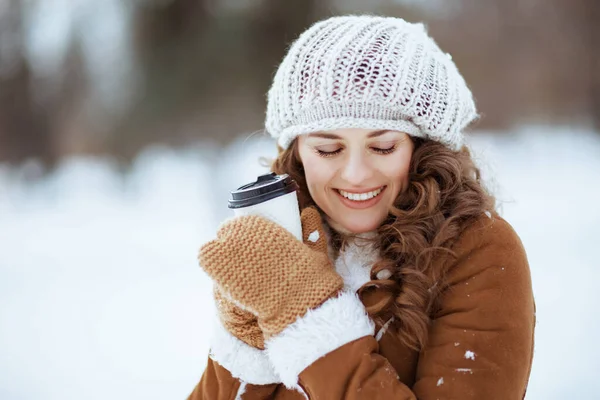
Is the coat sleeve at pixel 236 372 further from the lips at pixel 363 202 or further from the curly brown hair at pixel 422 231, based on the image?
the lips at pixel 363 202

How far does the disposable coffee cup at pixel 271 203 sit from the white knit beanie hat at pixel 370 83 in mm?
159

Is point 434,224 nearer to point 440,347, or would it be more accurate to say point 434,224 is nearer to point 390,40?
point 440,347

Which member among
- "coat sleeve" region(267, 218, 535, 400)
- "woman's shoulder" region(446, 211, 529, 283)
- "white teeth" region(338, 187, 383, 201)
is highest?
"white teeth" region(338, 187, 383, 201)

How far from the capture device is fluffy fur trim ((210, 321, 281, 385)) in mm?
1224

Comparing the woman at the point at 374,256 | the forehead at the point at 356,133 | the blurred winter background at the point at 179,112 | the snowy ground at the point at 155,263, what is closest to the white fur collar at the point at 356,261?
the woman at the point at 374,256

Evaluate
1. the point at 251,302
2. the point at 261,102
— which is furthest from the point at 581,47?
the point at 251,302

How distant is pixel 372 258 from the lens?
4.26 feet

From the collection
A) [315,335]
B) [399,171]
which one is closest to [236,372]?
[315,335]

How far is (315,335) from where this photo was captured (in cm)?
108

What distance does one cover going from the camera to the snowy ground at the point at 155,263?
302 cm

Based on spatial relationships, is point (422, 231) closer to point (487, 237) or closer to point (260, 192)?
point (487, 237)

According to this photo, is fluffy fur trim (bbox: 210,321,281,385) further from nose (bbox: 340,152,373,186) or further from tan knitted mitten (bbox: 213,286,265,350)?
nose (bbox: 340,152,373,186)

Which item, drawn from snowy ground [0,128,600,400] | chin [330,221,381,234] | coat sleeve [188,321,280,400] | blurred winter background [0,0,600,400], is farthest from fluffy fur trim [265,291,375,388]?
blurred winter background [0,0,600,400]

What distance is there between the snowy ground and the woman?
376 millimetres
